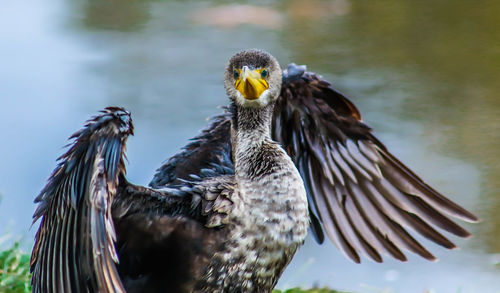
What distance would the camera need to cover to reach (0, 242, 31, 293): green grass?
3.89 metres

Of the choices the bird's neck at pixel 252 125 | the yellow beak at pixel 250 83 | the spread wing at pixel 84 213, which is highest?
the yellow beak at pixel 250 83

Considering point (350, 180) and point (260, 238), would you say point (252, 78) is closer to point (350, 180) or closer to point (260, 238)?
point (260, 238)

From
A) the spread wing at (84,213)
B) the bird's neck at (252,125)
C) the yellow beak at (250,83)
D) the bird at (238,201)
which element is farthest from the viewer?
the bird's neck at (252,125)

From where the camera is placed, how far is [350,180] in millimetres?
4113

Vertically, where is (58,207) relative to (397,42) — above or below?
below

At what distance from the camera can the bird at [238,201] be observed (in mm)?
3049

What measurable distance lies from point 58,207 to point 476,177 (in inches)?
151

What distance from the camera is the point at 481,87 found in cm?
767

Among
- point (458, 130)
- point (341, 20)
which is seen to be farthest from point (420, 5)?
point (458, 130)

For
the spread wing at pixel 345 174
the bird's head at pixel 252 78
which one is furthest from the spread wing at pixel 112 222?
the spread wing at pixel 345 174

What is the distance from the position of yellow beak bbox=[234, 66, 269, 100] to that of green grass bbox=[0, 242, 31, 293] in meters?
1.29

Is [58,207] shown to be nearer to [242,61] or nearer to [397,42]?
[242,61]

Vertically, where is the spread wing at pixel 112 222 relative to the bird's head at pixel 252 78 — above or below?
below

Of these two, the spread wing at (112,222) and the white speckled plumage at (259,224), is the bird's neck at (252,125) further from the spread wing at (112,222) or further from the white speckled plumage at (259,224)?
the spread wing at (112,222)
